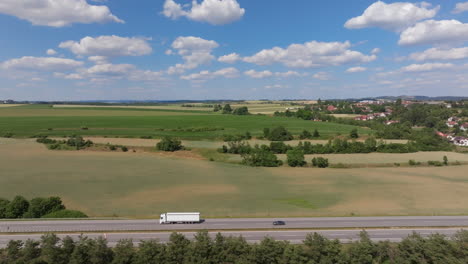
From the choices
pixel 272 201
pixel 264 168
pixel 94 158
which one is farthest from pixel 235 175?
pixel 94 158

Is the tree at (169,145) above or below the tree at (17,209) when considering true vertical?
above

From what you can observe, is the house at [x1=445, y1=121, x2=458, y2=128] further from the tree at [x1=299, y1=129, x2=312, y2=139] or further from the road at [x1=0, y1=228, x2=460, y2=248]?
the road at [x1=0, y1=228, x2=460, y2=248]

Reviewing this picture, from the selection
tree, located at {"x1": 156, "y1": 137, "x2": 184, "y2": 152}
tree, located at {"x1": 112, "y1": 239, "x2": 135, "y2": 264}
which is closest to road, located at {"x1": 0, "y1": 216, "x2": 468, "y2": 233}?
tree, located at {"x1": 112, "y1": 239, "x2": 135, "y2": 264}

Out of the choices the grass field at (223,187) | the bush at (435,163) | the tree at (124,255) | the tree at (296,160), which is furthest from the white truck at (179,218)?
the bush at (435,163)

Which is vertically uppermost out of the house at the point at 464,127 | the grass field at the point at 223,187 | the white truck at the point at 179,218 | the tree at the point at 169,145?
the house at the point at 464,127

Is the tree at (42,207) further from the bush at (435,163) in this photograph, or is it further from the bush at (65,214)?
the bush at (435,163)

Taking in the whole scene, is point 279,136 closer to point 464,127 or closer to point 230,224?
point 230,224

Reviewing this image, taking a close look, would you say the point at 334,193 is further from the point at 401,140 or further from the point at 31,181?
the point at 401,140
